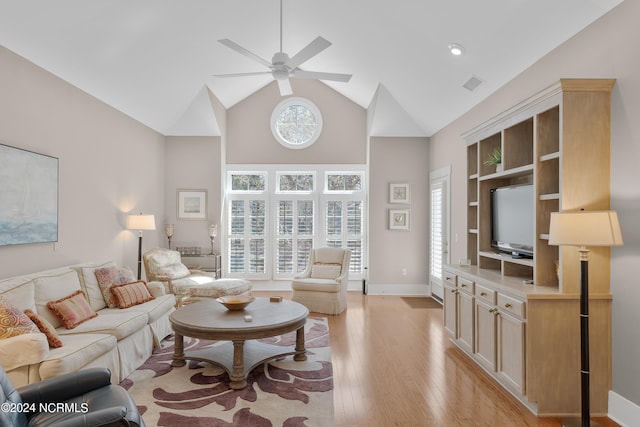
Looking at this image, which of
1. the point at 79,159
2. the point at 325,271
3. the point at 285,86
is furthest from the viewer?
the point at 325,271

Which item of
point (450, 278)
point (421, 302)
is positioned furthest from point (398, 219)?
point (450, 278)

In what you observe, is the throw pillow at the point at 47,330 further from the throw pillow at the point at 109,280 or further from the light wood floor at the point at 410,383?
the light wood floor at the point at 410,383

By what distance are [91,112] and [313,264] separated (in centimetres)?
381

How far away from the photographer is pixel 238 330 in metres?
3.36

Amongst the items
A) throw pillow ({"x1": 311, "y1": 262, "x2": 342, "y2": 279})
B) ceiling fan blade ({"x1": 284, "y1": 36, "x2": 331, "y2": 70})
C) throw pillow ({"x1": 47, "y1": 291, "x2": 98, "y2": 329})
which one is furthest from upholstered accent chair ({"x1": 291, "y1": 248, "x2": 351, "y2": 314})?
ceiling fan blade ({"x1": 284, "y1": 36, "x2": 331, "y2": 70})

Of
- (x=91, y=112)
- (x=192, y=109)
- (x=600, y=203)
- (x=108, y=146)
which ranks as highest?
(x=192, y=109)

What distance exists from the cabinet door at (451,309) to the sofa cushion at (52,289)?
12.7 ft

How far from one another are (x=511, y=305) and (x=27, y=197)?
444cm

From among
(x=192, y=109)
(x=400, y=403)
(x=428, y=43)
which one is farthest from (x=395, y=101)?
(x=400, y=403)

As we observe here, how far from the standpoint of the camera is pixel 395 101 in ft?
21.6

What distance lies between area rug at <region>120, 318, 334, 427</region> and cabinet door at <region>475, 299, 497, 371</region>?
1410mm

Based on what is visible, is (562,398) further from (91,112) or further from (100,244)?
(91,112)

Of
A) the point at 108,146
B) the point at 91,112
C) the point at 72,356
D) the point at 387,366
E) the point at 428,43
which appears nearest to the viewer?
the point at 72,356

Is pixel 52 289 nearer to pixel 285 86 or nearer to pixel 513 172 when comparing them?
pixel 285 86
